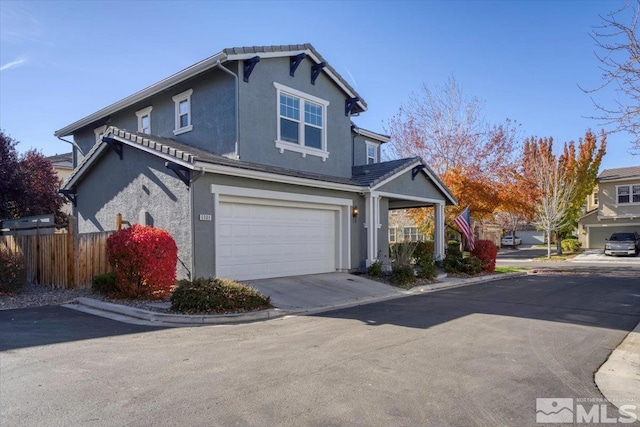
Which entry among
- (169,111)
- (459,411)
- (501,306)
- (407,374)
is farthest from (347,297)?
(169,111)

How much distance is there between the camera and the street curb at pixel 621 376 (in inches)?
193

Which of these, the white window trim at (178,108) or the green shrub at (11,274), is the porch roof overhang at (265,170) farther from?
the green shrub at (11,274)

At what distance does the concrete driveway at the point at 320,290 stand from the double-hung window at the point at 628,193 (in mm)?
33440

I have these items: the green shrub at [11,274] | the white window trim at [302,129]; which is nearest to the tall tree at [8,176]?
the green shrub at [11,274]

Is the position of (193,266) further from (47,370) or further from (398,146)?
(398,146)

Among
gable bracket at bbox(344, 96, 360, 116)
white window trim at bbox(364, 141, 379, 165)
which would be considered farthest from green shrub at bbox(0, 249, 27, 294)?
white window trim at bbox(364, 141, 379, 165)

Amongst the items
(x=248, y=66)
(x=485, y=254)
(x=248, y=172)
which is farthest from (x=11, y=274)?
(x=485, y=254)

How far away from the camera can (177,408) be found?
448 centimetres

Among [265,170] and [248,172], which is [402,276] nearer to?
[265,170]

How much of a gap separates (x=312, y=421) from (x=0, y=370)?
444 cm

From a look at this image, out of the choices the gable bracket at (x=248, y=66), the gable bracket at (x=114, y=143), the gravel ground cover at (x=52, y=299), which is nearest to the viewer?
the gravel ground cover at (x=52, y=299)

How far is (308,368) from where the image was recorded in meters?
5.80

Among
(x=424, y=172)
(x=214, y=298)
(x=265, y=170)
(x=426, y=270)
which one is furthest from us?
(x=424, y=172)

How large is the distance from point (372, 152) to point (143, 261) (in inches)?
615
